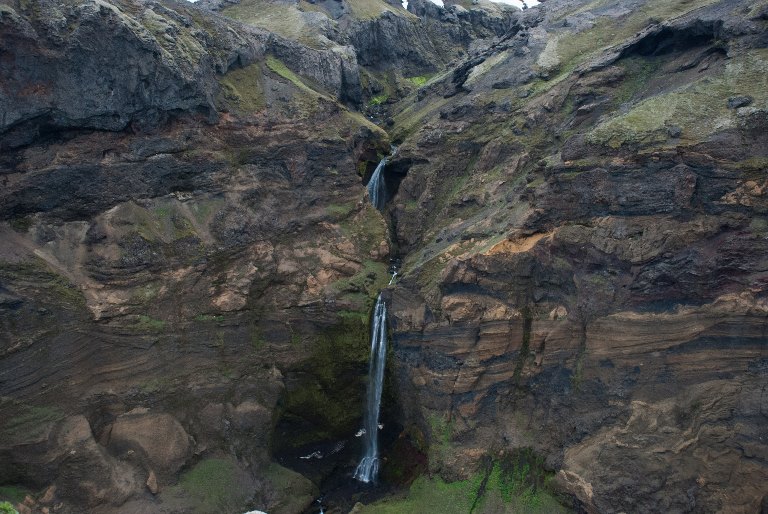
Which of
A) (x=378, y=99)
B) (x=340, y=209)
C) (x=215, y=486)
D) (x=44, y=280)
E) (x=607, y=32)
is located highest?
(x=607, y=32)

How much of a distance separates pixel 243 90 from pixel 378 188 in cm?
1174

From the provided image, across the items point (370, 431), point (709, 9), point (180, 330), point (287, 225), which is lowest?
point (370, 431)

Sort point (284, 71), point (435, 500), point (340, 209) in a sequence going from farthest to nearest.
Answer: point (284, 71) < point (340, 209) < point (435, 500)

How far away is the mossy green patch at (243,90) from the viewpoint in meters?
Result: 39.9

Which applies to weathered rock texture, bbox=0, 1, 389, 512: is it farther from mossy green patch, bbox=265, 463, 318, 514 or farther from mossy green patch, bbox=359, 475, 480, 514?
mossy green patch, bbox=359, 475, 480, 514

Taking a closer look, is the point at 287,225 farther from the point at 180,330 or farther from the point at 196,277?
the point at 180,330

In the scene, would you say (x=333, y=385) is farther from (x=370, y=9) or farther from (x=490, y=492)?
(x=370, y=9)

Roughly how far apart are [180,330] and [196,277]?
2981 mm

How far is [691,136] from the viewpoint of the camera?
28.7 metres

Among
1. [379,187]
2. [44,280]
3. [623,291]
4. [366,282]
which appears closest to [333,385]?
[366,282]

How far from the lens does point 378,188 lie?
47719mm

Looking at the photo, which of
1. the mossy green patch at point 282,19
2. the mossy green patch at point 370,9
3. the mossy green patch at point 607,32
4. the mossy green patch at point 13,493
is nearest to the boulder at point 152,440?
the mossy green patch at point 13,493

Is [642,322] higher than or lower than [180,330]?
higher

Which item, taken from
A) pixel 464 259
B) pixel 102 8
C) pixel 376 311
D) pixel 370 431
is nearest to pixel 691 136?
pixel 464 259
